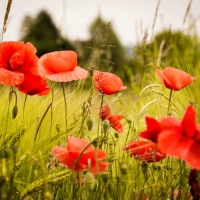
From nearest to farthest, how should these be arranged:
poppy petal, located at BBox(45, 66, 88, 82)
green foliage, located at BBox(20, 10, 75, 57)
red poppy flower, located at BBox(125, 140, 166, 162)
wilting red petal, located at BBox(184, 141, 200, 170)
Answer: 1. wilting red petal, located at BBox(184, 141, 200, 170)
2. red poppy flower, located at BBox(125, 140, 166, 162)
3. poppy petal, located at BBox(45, 66, 88, 82)
4. green foliage, located at BBox(20, 10, 75, 57)

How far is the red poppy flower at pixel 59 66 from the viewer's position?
2.68 ft

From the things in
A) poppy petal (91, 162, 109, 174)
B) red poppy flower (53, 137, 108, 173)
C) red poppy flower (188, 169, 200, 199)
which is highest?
red poppy flower (53, 137, 108, 173)

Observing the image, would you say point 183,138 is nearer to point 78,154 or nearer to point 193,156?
point 193,156

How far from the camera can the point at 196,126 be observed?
0.60 meters

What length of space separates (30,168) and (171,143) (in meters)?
0.32

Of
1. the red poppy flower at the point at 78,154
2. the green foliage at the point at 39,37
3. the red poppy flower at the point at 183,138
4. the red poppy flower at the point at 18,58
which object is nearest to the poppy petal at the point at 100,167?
the red poppy flower at the point at 78,154

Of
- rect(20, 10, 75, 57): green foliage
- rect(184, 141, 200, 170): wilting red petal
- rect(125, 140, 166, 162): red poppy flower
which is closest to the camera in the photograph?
rect(184, 141, 200, 170): wilting red petal

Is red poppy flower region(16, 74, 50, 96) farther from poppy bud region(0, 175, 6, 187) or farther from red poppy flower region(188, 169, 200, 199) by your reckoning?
red poppy flower region(188, 169, 200, 199)

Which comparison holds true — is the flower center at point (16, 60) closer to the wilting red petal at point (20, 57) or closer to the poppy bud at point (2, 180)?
the wilting red petal at point (20, 57)

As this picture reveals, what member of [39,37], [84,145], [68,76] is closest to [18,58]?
[68,76]

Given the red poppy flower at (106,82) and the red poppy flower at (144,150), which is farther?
the red poppy flower at (106,82)

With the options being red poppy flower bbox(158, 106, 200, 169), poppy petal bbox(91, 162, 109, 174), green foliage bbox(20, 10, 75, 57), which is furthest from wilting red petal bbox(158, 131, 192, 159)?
green foliage bbox(20, 10, 75, 57)

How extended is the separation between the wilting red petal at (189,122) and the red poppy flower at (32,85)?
0.38m

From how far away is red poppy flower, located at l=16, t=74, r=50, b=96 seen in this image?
86 centimetres
